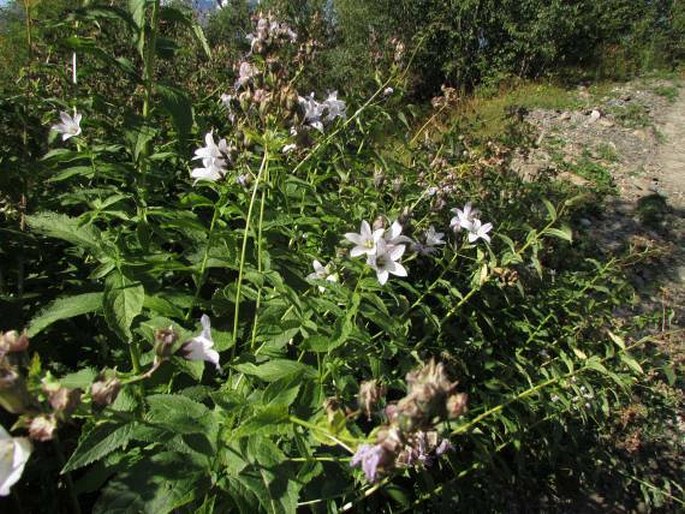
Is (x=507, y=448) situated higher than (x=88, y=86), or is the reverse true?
(x=88, y=86)

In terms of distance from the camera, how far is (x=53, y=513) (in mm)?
1814

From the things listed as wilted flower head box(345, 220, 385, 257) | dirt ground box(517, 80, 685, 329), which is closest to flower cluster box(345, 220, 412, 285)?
wilted flower head box(345, 220, 385, 257)

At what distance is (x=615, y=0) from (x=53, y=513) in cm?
2089

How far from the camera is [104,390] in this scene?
103 cm

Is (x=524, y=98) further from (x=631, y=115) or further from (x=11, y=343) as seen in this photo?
(x=11, y=343)

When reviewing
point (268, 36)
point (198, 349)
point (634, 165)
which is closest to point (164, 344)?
point (198, 349)

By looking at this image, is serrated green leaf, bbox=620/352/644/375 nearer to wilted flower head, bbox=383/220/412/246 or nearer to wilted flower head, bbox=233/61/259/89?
wilted flower head, bbox=383/220/412/246

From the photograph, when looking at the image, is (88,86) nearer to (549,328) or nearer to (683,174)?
(549,328)

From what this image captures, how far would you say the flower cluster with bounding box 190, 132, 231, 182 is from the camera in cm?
196

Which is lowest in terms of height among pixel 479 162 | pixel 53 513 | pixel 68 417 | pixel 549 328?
pixel 549 328

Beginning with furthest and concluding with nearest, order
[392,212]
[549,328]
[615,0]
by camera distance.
→ 1. [615,0]
2. [549,328]
3. [392,212]

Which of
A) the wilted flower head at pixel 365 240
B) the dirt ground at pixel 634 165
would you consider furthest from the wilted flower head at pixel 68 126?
the dirt ground at pixel 634 165

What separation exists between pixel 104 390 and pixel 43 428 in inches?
4.8

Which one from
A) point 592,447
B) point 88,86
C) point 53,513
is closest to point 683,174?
point 592,447
